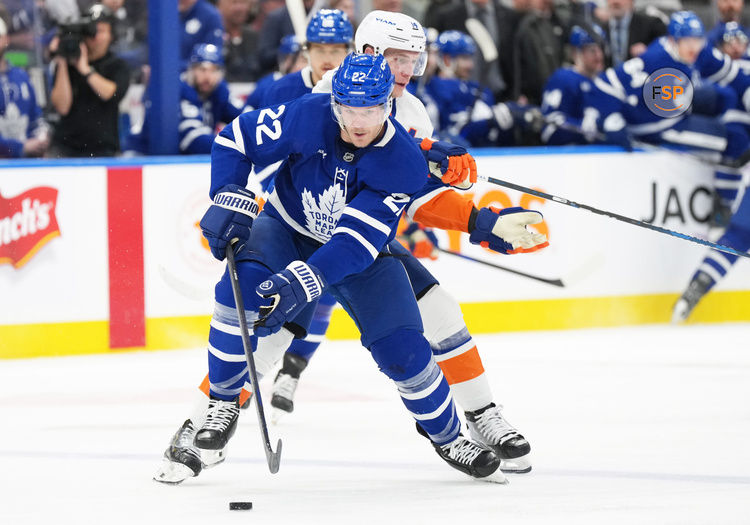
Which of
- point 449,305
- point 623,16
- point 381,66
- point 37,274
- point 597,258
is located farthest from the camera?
point 623,16

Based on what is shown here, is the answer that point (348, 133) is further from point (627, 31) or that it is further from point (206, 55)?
point (627, 31)

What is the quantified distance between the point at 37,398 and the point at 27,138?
65.3 inches

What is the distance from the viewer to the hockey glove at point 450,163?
3.70m

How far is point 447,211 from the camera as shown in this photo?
12.6 ft

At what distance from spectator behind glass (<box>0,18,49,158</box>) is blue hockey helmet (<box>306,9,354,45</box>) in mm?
1858

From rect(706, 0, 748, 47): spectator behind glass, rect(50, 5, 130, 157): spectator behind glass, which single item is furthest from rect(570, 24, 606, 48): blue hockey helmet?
rect(50, 5, 130, 157): spectator behind glass

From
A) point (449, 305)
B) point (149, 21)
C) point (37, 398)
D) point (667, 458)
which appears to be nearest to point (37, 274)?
point (37, 398)

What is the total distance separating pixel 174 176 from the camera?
5.94 meters

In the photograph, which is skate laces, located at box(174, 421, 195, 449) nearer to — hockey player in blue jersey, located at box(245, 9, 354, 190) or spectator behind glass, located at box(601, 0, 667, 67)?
hockey player in blue jersey, located at box(245, 9, 354, 190)

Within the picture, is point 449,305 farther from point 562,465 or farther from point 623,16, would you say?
point 623,16

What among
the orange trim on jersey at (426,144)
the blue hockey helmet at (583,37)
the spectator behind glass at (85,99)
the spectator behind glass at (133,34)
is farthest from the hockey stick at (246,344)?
the blue hockey helmet at (583,37)

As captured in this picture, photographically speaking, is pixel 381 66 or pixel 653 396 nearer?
pixel 381 66

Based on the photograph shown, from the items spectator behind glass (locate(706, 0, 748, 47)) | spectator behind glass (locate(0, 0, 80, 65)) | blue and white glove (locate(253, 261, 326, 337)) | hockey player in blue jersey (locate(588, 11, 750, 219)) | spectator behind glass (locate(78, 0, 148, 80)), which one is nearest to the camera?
blue and white glove (locate(253, 261, 326, 337))

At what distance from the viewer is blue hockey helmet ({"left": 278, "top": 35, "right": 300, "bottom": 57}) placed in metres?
6.54
